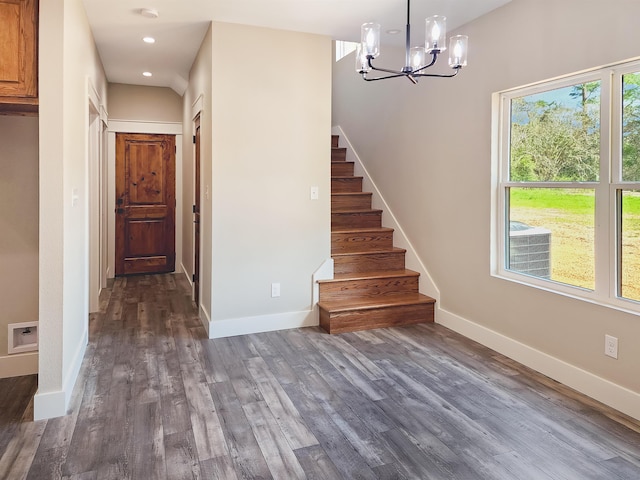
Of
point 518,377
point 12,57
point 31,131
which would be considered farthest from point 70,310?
point 518,377

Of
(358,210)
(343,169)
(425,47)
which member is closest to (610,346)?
(425,47)

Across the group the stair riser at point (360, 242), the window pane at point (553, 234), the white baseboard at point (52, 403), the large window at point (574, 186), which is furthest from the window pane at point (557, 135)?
the white baseboard at point (52, 403)

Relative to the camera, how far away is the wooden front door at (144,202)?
20.6 feet

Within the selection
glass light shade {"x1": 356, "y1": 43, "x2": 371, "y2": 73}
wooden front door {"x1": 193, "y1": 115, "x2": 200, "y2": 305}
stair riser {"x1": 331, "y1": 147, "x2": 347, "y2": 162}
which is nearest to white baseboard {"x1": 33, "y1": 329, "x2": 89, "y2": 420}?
wooden front door {"x1": 193, "y1": 115, "x2": 200, "y2": 305}

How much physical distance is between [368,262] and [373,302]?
Answer: 1.75 feet

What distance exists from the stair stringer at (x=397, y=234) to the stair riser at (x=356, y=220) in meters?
0.09

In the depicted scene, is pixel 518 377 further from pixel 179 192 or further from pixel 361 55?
pixel 179 192

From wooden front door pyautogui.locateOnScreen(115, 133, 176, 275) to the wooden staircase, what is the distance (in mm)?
2668

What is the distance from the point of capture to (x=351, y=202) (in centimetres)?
535

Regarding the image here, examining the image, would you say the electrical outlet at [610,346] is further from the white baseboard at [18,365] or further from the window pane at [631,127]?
the white baseboard at [18,365]

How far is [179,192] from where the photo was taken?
654cm

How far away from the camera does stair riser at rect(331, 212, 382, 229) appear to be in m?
4.98

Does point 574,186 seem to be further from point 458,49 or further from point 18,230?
point 18,230

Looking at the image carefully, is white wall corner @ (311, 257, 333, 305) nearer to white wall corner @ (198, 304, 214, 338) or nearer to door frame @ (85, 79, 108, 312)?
white wall corner @ (198, 304, 214, 338)
